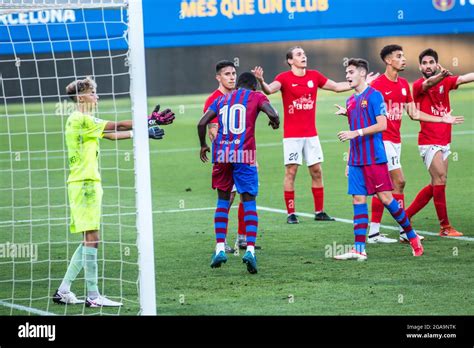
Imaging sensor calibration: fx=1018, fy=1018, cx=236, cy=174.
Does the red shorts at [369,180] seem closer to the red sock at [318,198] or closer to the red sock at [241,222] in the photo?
the red sock at [241,222]

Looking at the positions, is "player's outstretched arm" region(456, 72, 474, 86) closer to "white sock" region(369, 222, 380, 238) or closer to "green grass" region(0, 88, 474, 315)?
"green grass" region(0, 88, 474, 315)

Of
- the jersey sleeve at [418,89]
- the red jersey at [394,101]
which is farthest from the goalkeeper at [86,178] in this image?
the jersey sleeve at [418,89]

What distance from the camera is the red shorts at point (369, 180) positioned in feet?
30.7

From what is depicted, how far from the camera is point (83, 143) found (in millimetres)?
7902

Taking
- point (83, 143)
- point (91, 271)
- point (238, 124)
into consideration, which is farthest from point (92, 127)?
point (238, 124)

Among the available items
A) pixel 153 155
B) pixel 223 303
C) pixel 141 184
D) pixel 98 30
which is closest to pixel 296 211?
pixel 223 303

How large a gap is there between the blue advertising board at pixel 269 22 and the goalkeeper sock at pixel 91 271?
21.1 metres

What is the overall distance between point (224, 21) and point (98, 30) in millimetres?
3773

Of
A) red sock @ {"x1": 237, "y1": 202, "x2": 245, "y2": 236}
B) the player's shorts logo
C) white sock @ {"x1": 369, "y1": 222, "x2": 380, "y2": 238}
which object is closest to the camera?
red sock @ {"x1": 237, "y1": 202, "x2": 245, "y2": 236}

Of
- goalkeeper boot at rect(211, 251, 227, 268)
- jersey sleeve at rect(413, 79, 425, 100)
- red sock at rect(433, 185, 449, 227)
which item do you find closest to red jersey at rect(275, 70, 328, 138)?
jersey sleeve at rect(413, 79, 425, 100)

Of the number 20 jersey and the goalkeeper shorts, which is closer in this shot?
the goalkeeper shorts

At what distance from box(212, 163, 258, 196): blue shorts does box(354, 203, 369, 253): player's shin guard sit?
3.18ft

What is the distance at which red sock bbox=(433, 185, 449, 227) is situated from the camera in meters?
10.6

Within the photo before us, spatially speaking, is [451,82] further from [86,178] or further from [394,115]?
[86,178]
